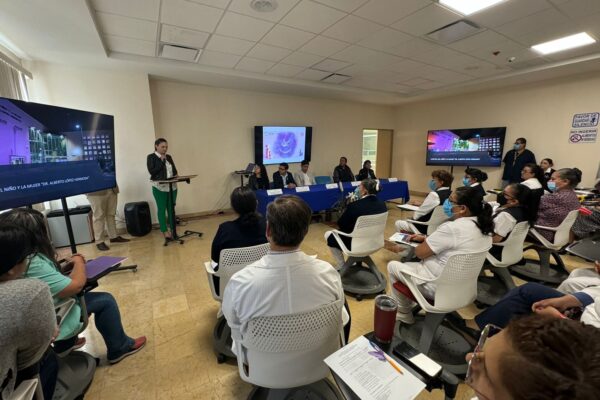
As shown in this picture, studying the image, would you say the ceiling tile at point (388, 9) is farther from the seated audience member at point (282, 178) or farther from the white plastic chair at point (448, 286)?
the seated audience member at point (282, 178)

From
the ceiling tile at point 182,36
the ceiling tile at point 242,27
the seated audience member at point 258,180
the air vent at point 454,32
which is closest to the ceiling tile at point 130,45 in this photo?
Result: the ceiling tile at point 182,36

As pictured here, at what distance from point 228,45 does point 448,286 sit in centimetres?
376

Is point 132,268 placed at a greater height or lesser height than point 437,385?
lesser

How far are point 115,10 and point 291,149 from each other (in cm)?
435

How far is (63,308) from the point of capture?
133 cm

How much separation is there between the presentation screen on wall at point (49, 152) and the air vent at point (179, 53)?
139cm

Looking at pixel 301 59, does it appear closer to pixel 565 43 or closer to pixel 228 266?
pixel 228 266

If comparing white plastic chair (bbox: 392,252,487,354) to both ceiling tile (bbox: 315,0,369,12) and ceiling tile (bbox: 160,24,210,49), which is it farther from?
ceiling tile (bbox: 160,24,210,49)

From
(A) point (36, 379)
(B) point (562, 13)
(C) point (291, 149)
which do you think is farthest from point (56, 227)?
(B) point (562, 13)

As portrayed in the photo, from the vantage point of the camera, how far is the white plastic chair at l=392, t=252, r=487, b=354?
5.15 ft

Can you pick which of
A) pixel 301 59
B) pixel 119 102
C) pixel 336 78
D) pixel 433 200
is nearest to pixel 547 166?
pixel 433 200

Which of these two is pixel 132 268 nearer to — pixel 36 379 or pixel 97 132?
pixel 97 132

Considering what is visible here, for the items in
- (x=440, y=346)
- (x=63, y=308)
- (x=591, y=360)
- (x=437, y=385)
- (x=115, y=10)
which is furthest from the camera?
(x=115, y=10)

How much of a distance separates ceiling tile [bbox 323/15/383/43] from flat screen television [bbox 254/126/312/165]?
307cm
